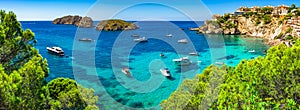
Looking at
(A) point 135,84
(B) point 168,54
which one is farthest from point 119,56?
(A) point 135,84

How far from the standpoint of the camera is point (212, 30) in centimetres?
8656

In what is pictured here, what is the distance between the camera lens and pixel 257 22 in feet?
254

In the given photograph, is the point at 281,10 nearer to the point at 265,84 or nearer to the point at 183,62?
the point at 183,62

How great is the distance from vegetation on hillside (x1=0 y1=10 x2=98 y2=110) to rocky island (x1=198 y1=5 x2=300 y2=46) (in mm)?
56006

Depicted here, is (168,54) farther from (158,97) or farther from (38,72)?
(38,72)

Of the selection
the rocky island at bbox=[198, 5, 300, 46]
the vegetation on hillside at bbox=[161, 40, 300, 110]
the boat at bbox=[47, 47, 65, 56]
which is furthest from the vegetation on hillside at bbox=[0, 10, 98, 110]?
the rocky island at bbox=[198, 5, 300, 46]

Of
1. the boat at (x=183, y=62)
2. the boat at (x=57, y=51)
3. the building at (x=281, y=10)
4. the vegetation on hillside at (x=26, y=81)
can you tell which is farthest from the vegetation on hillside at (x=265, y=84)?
the building at (x=281, y=10)

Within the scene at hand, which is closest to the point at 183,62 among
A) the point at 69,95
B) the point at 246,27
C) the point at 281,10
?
the point at 69,95

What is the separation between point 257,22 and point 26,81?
77070mm

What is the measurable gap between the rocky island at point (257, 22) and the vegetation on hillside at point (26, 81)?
184 feet

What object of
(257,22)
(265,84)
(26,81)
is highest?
(257,22)

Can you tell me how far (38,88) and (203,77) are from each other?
7756 millimetres

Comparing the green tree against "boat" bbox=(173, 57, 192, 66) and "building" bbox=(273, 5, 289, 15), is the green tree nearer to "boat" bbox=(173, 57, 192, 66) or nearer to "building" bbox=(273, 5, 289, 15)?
"boat" bbox=(173, 57, 192, 66)

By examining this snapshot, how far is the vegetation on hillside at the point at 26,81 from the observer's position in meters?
8.72
